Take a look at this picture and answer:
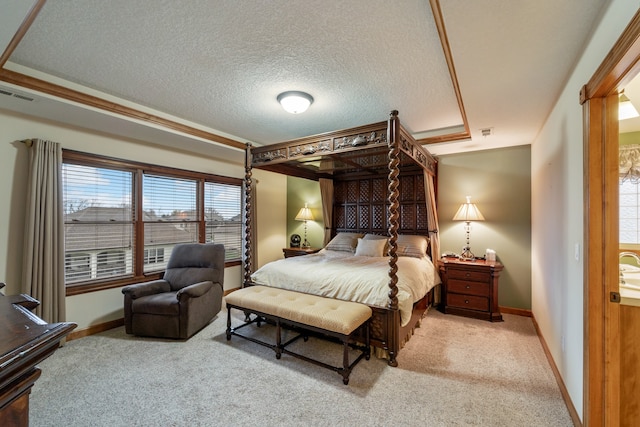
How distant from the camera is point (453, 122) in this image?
138 inches

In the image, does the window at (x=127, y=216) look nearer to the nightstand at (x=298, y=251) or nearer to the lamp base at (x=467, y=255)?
the nightstand at (x=298, y=251)

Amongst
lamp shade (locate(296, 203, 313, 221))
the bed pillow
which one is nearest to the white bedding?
the bed pillow

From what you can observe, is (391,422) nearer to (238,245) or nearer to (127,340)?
(127,340)

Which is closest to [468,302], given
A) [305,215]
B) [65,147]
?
[305,215]

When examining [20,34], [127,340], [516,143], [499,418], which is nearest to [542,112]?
[516,143]

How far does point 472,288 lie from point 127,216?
4.83 metres

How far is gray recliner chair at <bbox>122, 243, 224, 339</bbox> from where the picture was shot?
311 cm

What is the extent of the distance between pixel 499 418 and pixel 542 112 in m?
2.75

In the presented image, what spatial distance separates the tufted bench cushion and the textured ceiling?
2111 millimetres

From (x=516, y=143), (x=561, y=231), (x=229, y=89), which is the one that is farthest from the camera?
(x=516, y=143)

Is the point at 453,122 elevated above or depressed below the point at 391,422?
above

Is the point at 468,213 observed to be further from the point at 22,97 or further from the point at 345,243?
the point at 22,97

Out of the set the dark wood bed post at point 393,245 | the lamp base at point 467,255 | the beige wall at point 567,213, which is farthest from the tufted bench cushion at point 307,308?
the lamp base at point 467,255

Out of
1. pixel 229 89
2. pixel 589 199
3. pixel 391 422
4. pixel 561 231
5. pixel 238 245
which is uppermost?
pixel 229 89
